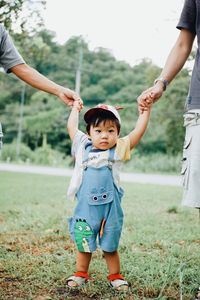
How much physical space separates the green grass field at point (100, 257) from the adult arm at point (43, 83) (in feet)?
3.99

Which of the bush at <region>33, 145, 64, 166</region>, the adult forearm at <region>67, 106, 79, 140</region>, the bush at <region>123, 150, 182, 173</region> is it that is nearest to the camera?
the adult forearm at <region>67, 106, 79, 140</region>

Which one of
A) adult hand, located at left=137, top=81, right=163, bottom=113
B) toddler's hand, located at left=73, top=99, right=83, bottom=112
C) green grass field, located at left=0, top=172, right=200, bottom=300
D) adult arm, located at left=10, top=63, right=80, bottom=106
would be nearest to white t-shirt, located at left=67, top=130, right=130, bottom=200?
adult hand, located at left=137, top=81, right=163, bottom=113

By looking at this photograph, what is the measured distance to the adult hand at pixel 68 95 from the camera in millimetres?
3268

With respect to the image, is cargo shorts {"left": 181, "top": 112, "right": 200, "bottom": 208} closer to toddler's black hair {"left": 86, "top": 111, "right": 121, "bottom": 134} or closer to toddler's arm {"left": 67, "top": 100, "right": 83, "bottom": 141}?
toddler's black hair {"left": 86, "top": 111, "right": 121, "bottom": 134}

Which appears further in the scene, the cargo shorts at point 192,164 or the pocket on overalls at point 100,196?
the pocket on overalls at point 100,196

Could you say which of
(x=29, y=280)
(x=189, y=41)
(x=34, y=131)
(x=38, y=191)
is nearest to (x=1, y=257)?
(x=29, y=280)

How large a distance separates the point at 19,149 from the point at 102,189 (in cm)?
3016

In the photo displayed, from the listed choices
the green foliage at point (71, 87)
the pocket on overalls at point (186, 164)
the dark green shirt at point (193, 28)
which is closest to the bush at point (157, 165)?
the green foliage at point (71, 87)

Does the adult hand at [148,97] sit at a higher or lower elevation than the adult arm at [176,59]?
lower

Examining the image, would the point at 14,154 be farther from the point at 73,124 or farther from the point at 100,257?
the point at 73,124

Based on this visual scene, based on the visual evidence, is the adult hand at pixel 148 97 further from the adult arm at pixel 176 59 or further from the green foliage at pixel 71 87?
the green foliage at pixel 71 87

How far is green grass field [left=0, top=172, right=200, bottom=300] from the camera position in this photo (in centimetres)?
289

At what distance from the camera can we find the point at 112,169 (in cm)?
299

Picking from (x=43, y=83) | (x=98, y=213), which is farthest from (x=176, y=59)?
(x=98, y=213)
